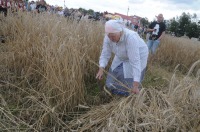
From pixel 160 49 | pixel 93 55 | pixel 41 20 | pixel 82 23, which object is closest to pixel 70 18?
pixel 82 23

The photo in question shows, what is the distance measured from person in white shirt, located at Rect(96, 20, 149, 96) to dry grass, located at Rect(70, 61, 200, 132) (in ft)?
0.87

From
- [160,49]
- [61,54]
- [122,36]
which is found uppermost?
[122,36]

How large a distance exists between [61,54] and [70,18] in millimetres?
1874

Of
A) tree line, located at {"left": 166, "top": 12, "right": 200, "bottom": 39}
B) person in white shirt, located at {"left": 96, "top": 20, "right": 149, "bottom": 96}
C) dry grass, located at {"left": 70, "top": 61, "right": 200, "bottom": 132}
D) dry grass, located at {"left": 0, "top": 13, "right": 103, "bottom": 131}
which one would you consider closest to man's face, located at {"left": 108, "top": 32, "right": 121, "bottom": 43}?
person in white shirt, located at {"left": 96, "top": 20, "right": 149, "bottom": 96}

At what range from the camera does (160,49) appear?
25.2ft

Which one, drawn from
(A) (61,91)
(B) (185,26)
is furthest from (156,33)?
(B) (185,26)

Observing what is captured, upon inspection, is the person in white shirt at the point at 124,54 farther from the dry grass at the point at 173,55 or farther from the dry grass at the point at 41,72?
the dry grass at the point at 173,55

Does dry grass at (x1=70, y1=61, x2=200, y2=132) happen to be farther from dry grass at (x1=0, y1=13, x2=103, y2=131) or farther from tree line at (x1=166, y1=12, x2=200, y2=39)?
tree line at (x1=166, y1=12, x2=200, y2=39)

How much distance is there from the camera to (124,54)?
292 centimetres

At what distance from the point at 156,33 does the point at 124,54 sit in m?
4.09

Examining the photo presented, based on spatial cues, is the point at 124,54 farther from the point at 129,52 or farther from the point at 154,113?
the point at 154,113

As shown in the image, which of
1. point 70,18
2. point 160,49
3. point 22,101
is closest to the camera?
point 22,101

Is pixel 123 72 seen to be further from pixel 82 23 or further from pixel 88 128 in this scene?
pixel 82 23

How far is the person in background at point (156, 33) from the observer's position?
22.3ft
